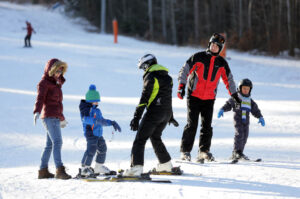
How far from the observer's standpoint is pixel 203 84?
6.63 metres

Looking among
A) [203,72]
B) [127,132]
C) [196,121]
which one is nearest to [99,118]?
[196,121]

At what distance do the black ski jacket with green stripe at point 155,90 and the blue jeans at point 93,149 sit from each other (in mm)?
714

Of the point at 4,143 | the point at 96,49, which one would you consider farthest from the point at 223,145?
the point at 96,49

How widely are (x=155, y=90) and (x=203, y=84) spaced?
1.35 metres

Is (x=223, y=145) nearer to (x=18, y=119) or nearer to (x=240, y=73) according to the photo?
(x=18, y=119)

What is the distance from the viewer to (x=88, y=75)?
1584 centimetres

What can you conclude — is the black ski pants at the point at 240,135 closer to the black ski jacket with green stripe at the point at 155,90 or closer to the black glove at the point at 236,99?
the black glove at the point at 236,99

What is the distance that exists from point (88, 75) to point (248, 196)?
11809 millimetres

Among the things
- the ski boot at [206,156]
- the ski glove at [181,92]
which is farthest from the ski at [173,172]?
the ski glove at [181,92]

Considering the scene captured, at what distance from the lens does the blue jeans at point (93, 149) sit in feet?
18.6

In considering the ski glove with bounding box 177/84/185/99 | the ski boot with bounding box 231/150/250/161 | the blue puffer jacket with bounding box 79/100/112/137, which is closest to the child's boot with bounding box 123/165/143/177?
the blue puffer jacket with bounding box 79/100/112/137

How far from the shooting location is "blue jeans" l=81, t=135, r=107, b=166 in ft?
18.6

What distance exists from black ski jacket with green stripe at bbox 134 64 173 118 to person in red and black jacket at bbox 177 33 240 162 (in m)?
0.95

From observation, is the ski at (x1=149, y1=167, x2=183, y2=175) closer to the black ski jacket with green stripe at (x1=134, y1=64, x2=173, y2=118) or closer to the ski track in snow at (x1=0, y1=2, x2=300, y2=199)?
the ski track in snow at (x1=0, y1=2, x2=300, y2=199)
